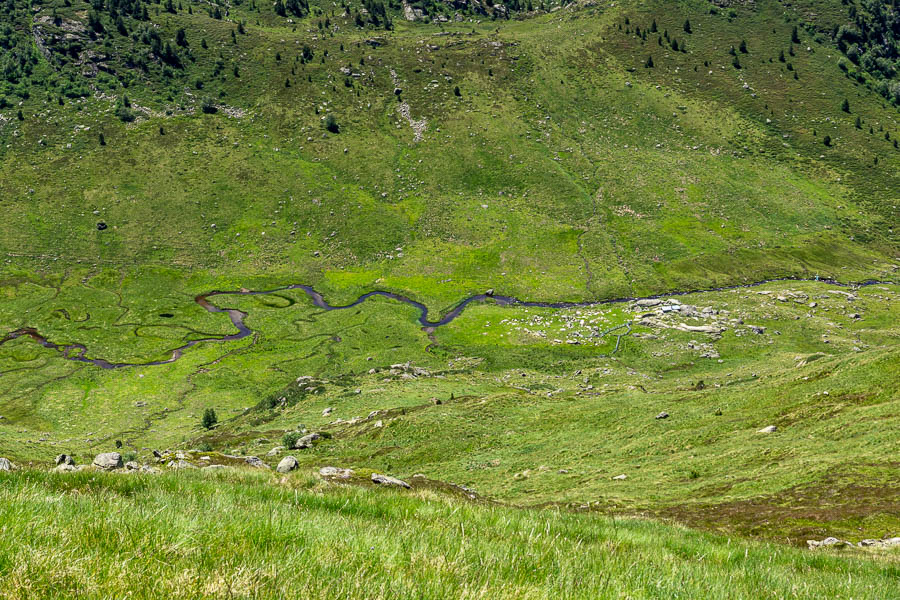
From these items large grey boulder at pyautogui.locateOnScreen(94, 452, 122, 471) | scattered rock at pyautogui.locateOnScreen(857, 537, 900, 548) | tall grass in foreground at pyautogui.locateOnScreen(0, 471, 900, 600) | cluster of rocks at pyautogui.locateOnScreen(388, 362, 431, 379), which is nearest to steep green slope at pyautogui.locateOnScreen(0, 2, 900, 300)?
cluster of rocks at pyautogui.locateOnScreen(388, 362, 431, 379)

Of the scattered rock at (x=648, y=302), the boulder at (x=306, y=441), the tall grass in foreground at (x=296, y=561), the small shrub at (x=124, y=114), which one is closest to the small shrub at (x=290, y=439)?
the boulder at (x=306, y=441)

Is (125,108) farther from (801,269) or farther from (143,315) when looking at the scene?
(801,269)

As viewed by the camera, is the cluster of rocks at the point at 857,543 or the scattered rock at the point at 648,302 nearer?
the cluster of rocks at the point at 857,543

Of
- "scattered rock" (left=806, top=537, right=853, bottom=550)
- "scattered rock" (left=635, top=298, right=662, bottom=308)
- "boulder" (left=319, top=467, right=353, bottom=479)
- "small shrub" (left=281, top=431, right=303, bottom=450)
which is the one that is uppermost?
"scattered rock" (left=806, top=537, right=853, bottom=550)

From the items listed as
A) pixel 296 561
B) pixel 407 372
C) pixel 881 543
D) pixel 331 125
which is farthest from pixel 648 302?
pixel 331 125

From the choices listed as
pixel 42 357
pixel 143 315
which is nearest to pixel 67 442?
pixel 42 357

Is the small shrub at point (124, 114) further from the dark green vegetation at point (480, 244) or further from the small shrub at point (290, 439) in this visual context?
the small shrub at point (290, 439)

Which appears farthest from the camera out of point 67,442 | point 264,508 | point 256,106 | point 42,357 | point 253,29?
point 253,29

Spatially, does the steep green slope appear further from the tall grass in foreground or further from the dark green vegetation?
the tall grass in foreground
